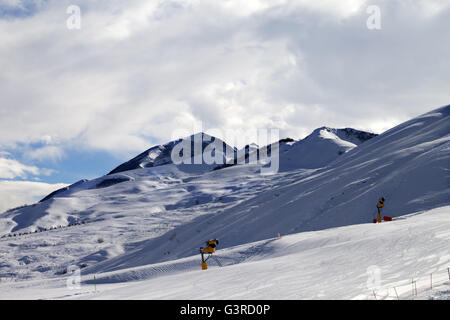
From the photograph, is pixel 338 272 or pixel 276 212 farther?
pixel 276 212

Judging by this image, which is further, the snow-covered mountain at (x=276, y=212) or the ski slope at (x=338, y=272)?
the snow-covered mountain at (x=276, y=212)

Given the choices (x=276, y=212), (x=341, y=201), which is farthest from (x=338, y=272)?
(x=276, y=212)

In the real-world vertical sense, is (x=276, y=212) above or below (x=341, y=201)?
below

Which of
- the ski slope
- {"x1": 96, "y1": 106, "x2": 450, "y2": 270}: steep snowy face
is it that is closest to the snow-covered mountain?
{"x1": 96, "y1": 106, "x2": 450, "y2": 270}: steep snowy face

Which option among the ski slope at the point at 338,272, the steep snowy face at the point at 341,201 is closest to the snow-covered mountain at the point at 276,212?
the steep snowy face at the point at 341,201

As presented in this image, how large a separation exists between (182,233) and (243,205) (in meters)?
6.86

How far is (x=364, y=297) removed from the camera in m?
7.04

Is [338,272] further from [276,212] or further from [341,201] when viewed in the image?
[276,212]

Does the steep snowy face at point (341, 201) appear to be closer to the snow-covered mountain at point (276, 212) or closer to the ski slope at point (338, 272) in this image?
the snow-covered mountain at point (276, 212)

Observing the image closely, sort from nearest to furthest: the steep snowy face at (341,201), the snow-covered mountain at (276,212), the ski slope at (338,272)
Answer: the ski slope at (338,272) → the steep snowy face at (341,201) → the snow-covered mountain at (276,212)

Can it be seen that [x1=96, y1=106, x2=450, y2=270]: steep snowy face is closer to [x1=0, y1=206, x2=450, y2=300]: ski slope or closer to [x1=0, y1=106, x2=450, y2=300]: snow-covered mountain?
[x1=0, y1=106, x2=450, y2=300]: snow-covered mountain

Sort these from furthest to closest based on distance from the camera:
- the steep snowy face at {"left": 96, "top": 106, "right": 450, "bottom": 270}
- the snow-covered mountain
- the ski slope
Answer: the snow-covered mountain < the steep snowy face at {"left": 96, "top": 106, "right": 450, "bottom": 270} < the ski slope

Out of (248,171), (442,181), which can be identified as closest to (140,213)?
(248,171)
